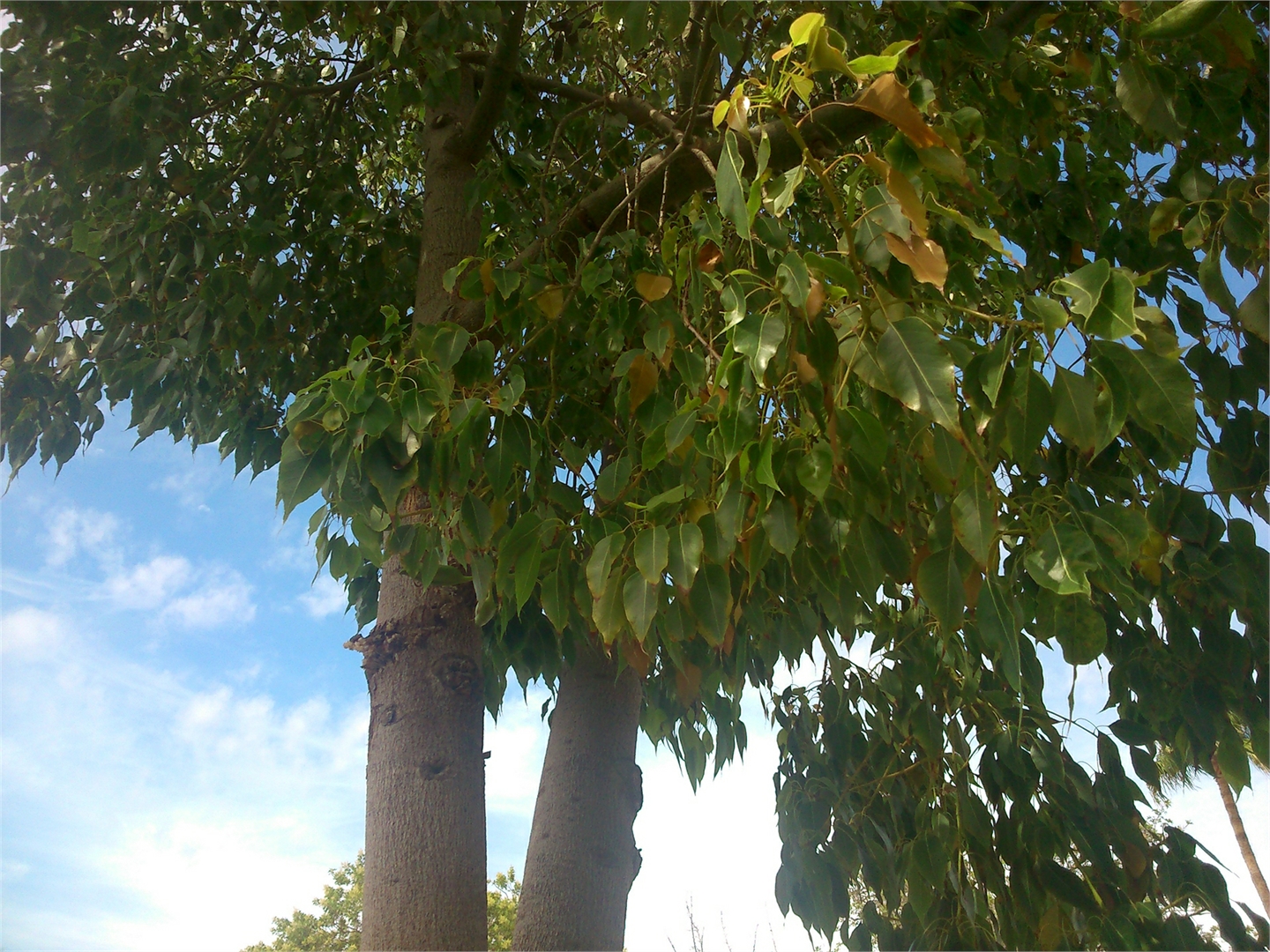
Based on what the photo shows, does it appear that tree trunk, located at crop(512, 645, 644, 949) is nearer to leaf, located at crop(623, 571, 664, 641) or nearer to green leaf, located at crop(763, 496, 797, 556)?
leaf, located at crop(623, 571, 664, 641)

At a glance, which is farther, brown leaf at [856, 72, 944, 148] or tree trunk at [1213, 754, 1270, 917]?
tree trunk at [1213, 754, 1270, 917]

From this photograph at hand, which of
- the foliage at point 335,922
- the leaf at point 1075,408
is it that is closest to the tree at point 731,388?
the leaf at point 1075,408

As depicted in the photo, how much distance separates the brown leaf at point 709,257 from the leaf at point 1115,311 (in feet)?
2.06

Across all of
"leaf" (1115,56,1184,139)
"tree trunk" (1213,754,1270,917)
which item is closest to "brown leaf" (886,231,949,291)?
"leaf" (1115,56,1184,139)

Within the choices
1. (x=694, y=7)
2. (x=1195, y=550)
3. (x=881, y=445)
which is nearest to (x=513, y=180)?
(x=694, y=7)

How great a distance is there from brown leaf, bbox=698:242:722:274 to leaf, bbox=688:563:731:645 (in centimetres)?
52

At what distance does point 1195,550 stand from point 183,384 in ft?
7.39

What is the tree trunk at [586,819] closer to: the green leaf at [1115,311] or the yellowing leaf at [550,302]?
the yellowing leaf at [550,302]

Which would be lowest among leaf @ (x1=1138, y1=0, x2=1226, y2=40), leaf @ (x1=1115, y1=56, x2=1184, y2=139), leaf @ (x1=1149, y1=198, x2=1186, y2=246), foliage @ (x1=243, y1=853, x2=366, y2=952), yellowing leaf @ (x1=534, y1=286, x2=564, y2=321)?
foliage @ (x1=243, y1=853, x2=366, y2=952)

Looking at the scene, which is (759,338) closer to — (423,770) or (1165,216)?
(1165,216)

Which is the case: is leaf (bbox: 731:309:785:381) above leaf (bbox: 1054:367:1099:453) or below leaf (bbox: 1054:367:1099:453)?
above

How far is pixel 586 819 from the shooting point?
2057mm

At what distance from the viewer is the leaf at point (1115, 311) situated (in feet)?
3.04

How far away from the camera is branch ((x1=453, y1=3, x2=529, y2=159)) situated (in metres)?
2.17
